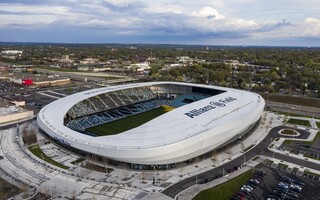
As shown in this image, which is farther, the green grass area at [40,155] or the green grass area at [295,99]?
the green grass area at [295,99]

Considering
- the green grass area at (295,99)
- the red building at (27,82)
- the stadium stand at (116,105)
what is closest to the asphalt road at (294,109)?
the green grass area at (295,99)

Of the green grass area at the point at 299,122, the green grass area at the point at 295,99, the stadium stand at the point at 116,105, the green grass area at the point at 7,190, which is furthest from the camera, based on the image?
the green grass area at the point at 295,99

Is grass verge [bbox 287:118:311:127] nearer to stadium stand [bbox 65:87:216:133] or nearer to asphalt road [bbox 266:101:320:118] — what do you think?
asphalt road [bbox 266:101:320:118]

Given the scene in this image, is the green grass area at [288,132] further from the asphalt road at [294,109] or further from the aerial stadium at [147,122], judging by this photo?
the asphalt road at [294,109]

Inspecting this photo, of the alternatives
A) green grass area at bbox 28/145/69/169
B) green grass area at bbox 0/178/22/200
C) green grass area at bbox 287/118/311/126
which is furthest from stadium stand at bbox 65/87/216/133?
green grass area at bbox 287/118/311/126

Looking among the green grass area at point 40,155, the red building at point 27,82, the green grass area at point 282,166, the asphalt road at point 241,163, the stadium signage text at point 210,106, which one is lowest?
the green grass area at point 282,166
